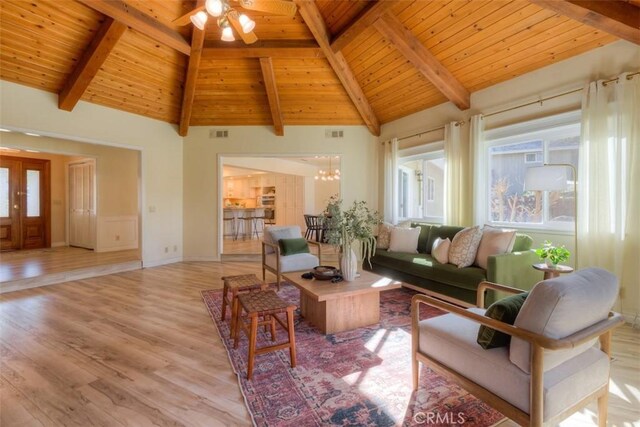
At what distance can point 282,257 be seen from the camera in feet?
14.5

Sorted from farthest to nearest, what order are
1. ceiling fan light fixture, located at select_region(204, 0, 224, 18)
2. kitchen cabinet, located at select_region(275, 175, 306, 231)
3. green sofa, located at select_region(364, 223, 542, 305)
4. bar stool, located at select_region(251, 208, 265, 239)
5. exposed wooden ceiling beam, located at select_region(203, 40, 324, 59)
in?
1. kitchen cabinet, located at select_region(275, 175, 306, 231)
2. bar stool, located at select_region(251, 208, 265, 239)
3. exposed wooden ceiling beam, located at select_region(203, 40, 324, 59)
4. green sofa, located at select_region(364, 223, 542, 305)
5. ceiling fan light fixture, located at select_region(204, 0, 224, 18)

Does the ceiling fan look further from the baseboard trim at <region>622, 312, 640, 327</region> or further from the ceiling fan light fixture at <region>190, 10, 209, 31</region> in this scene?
the baseboard trim at <region>622, 312, 640, 327</region>

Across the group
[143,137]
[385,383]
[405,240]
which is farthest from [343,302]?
[143,137]

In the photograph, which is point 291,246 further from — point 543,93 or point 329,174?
point 329,174

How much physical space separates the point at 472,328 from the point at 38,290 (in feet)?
18.2

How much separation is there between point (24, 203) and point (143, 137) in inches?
159

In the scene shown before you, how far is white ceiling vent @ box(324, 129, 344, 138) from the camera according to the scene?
6465mm

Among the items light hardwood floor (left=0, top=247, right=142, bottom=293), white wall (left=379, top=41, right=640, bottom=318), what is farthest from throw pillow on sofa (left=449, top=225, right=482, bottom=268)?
light hardwood floor (left=0, top=247, right=142, bottom=293)

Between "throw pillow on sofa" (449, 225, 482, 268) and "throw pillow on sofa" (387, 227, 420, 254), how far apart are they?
34.1 inches

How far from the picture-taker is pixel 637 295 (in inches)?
122

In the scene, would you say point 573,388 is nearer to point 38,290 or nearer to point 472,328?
point 472,328

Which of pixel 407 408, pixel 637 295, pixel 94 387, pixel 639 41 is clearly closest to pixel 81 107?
pixel 94 387

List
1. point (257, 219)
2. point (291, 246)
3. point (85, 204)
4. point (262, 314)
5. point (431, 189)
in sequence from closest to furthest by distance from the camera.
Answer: point (262, 314)
point (291, 246)
point (431, 189)
point (85, 204)
point (257, 219)

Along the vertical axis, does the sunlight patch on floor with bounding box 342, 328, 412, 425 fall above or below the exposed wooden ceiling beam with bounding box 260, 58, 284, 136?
below
